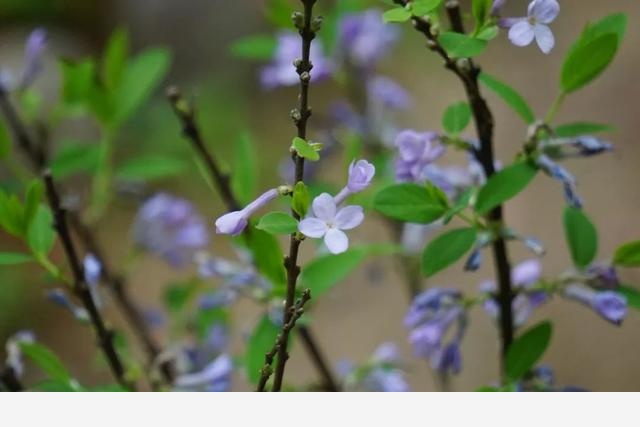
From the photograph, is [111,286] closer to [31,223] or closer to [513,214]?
[31,223]

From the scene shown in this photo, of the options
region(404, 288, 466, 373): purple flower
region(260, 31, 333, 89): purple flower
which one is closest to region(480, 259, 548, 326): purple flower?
region(404, 288, 466, 373): purple flower

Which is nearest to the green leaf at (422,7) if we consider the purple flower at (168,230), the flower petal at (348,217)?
the flower petal at (348,217)

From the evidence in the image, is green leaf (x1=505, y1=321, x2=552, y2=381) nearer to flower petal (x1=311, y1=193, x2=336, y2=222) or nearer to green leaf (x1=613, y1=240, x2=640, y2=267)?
green leaf (x1=613, y1=240, x2=640, y2=267)

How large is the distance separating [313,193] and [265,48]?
169 mm

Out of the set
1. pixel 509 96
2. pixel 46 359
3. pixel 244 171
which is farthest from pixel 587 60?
pixel 46 359

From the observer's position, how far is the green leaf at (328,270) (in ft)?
2.06

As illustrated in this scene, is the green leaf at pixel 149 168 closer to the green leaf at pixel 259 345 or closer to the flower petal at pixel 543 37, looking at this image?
the green leaf at pixel 259 345

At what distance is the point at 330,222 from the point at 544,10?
16cm

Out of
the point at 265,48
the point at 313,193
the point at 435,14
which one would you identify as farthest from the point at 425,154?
the point at 265,48

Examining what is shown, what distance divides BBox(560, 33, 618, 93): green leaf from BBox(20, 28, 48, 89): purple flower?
17.0 inches

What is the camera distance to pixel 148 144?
7.15 feet

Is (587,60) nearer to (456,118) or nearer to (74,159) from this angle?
(456,118)

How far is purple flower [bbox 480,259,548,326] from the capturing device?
615 millimetres

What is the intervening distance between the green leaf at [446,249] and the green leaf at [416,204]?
0.05 ft
